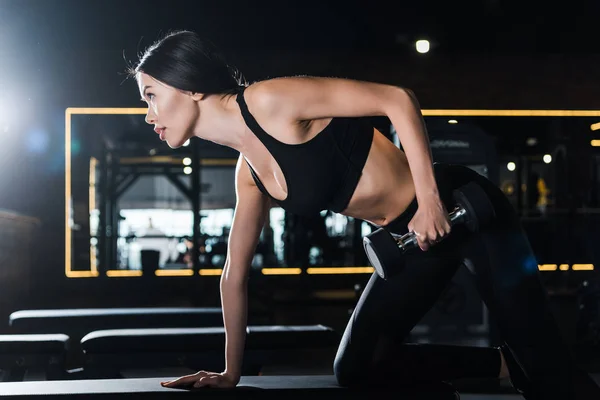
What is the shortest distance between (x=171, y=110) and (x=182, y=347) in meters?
1.39

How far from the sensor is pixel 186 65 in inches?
62.4

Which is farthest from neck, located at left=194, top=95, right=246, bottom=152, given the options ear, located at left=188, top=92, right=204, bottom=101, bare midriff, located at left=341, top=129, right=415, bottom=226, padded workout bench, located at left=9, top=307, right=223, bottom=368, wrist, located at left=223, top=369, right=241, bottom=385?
padded workout bench, located at left=9, top=307, right=223, bottom=368

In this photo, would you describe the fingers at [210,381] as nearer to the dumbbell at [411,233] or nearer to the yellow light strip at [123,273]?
the dumbbell at [411,233]

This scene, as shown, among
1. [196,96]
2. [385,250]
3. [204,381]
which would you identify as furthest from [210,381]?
[196,96]

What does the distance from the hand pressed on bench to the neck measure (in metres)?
0.60

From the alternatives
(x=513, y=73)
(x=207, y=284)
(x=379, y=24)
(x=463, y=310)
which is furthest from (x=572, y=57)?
(x=207, y=284)

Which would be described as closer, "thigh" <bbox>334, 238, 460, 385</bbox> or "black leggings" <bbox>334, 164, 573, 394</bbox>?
"black leggings" <bbox>334, 164, 573, 394</bbox>

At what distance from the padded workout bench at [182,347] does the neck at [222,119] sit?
51.4 inches

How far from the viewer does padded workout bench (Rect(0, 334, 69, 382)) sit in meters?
2.69

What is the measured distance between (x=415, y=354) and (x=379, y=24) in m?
3.23

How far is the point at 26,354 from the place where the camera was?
8.88 feet

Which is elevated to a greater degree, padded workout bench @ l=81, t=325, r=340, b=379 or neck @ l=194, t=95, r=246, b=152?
neck @ l=194, t=95, r=246, b=152

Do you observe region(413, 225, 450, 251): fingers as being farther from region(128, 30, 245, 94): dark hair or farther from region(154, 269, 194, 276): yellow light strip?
region(154, 269, 194, 276): yellow light strip

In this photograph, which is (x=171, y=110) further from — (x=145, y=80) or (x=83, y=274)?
(x=83, y=274)
